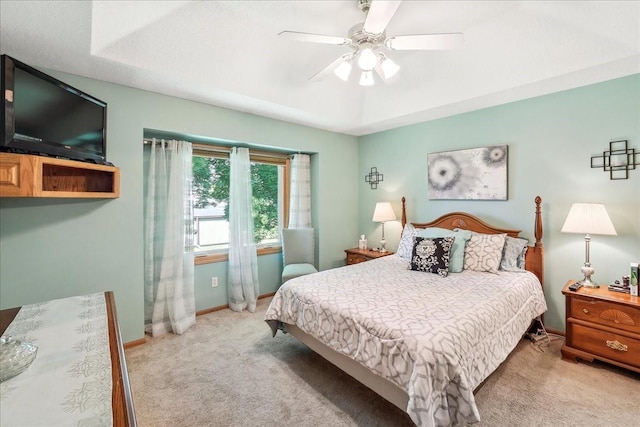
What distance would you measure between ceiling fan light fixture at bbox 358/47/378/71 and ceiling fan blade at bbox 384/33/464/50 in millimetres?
114

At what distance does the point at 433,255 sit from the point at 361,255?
139 cm

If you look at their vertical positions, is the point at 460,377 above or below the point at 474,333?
below

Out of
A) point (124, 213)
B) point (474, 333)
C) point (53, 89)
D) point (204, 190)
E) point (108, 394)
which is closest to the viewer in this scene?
point (108, 394)

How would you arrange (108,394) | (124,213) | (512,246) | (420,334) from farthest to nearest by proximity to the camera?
(512,246)
(124,213)
(420,334)
(108,394)

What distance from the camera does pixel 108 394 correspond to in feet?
3.01

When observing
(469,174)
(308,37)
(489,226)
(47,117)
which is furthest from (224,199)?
(489,226)

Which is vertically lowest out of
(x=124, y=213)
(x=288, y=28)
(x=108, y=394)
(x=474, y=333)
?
(x=474, y=333)

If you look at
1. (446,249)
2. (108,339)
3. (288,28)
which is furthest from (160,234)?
(446,249)

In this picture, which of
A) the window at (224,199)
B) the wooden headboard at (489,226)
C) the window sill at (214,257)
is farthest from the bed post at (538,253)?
the window sill at (214,257)

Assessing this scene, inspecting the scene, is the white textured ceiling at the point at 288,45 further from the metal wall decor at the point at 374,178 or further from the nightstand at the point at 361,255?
the nightstand at the point at 361,255

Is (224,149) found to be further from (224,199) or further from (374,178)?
(374,178)

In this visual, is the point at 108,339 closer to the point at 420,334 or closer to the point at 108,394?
the point at 108,394

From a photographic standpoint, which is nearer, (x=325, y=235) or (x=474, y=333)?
(x=474, y=333)

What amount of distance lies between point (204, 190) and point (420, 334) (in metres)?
3.06
